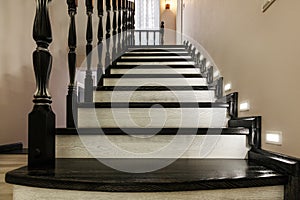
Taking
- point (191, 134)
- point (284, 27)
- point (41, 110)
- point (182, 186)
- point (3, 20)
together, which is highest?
point (3, 20)

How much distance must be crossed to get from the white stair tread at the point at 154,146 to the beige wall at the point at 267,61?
0.61 feet

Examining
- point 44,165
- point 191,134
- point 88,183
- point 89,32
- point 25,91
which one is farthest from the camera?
point 25,91

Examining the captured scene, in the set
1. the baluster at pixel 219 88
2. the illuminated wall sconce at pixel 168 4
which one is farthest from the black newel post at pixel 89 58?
the illuminated wall sconce at pixel 168 4

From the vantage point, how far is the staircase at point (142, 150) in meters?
1.15

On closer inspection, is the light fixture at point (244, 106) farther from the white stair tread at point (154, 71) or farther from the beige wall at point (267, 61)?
the white stair tread at point (154, 71)

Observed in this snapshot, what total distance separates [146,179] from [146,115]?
2.86 ft

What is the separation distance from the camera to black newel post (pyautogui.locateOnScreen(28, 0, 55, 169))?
51.7 inches

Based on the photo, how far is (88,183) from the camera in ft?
3.70

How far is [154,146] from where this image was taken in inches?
66.1

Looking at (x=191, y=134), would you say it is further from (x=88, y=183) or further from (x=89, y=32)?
(x=89, y=32)

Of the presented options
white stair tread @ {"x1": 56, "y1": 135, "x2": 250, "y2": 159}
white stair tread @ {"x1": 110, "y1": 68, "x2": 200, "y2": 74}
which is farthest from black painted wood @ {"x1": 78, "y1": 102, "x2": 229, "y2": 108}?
white stair tread @ {"x1": 110, "y1": 68, "x2": 200, "y2": 74}

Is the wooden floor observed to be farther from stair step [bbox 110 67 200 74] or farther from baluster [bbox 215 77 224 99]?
baluster [bbox 215 77 224 99]

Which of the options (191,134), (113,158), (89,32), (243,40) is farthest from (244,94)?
(89,32)

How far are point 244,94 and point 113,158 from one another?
0.94 meters
